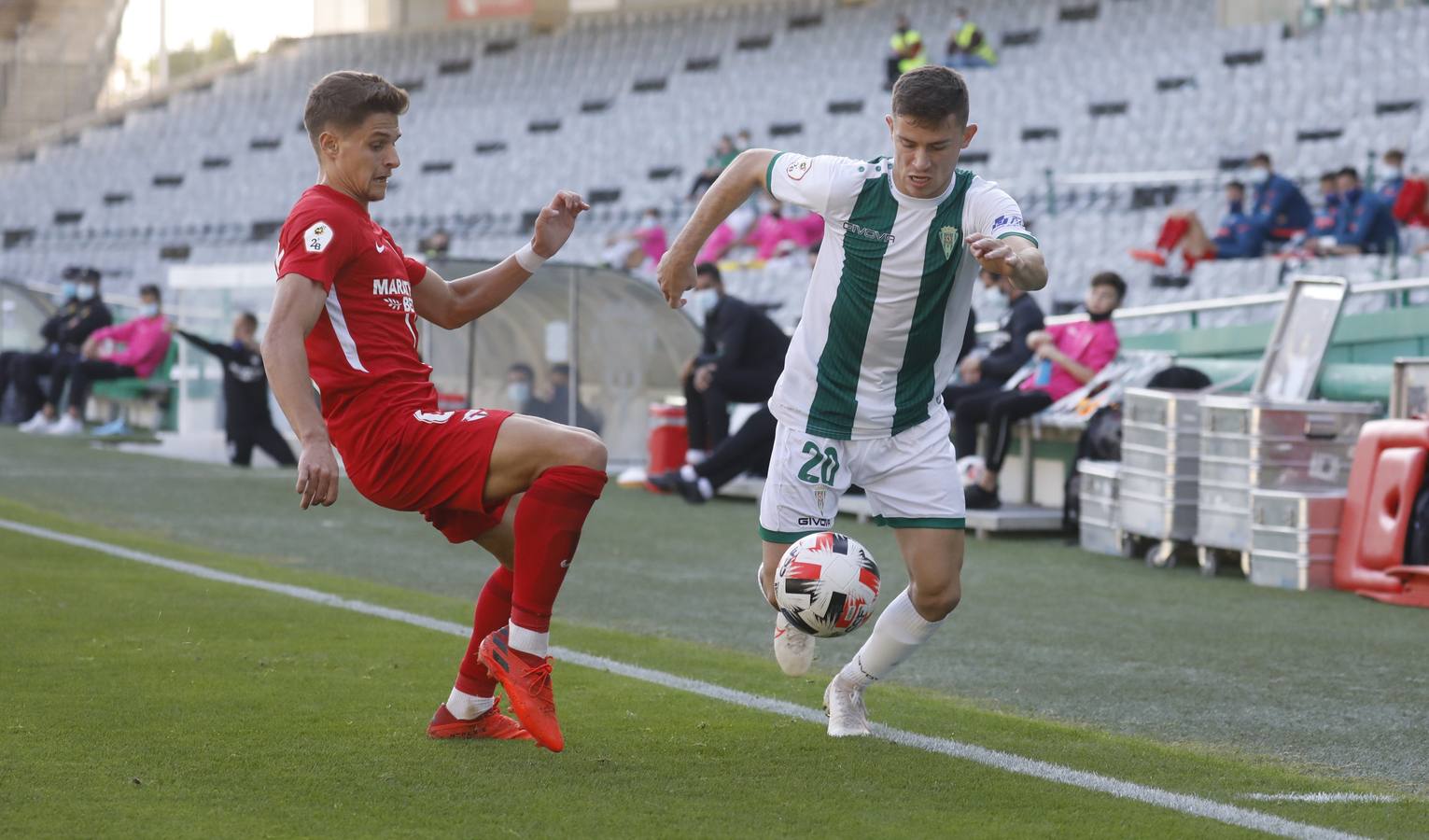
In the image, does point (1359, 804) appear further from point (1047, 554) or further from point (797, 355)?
point (1047, 554)

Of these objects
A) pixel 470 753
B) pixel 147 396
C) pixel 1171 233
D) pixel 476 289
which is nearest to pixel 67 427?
pixel 147 396

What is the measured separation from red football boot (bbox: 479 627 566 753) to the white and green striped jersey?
1062 millimetres

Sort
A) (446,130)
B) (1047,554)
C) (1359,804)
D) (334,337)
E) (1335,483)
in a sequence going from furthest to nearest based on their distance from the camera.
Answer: (446,130) → (1047,554) → (1335,483) → (334,337) → (1359,804)

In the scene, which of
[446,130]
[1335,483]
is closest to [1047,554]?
[1335,483]

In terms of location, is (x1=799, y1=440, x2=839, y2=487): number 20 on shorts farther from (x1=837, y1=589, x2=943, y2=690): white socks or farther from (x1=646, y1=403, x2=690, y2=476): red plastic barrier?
(x1=646, y1=403, x2=690, y2=476): red plastic barrier

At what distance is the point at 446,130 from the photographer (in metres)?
33.3

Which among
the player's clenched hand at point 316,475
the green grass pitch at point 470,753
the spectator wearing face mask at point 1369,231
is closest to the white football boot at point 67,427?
the green grass pitch at point 470,753

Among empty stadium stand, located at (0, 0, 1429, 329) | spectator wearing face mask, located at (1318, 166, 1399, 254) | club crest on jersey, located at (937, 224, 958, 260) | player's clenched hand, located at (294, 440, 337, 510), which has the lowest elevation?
player's clenched hand, located at (294, 440, 337, 510)

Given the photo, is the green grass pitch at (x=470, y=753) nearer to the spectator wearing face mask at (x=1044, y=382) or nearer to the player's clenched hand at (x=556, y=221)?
the player's clenched hand at (x=556, y=221)

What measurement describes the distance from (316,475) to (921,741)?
1859 mm

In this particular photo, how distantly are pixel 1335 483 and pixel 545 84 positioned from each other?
A: 2690 cm

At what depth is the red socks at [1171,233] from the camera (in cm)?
1730

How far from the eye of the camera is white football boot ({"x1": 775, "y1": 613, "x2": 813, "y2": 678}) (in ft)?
16.3

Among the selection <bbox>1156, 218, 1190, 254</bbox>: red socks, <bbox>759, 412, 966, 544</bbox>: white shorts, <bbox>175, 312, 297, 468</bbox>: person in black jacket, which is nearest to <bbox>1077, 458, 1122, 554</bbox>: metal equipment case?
<bbox>759, 412, 966, 544</bbox>: white shorts
